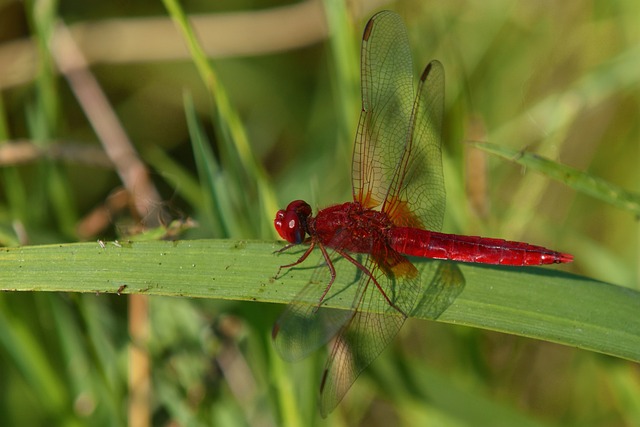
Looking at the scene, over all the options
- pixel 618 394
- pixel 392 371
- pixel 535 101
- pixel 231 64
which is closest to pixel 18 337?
pixel 392 371

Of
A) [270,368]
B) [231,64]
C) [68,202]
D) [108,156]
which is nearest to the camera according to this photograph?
[270,368]

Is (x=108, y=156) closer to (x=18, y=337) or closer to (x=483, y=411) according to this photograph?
(x=18, y=337)

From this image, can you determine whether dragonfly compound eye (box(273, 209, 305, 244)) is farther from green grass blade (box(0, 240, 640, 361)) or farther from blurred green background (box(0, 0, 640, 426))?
green grass blade (box(0, 240, 640, 361))

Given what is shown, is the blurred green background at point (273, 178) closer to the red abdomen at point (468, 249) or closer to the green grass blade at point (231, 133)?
the green grass blade at point (231, 133)

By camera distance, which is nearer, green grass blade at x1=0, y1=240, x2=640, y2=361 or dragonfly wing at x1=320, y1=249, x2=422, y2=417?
green grass blade at x1=0, y1=240, x2=640, y2=361

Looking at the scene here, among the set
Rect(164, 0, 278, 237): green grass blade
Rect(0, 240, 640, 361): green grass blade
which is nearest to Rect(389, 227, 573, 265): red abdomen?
Rect(0, 240, 640, 361): green grass blade

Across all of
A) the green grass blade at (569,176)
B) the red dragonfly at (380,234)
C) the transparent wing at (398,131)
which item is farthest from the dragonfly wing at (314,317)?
the green grass blade at (569,176)

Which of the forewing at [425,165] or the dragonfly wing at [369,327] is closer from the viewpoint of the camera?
the dragonfly wing at [369,327]
